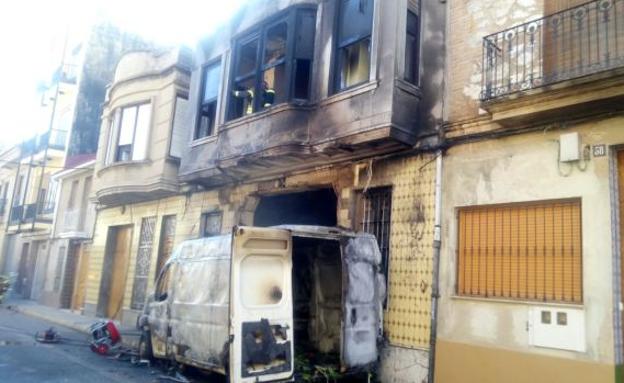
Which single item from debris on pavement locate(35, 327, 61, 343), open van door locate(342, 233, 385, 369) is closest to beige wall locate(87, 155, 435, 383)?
open van door locate(342, 233, 385, 369)

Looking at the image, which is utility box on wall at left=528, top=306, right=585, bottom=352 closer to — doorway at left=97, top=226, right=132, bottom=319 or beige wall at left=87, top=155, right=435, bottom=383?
beige wall at left=87, top=155, right=435, bottom=383

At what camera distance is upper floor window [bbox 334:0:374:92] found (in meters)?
9.61

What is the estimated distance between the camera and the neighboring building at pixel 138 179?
1509 centimetres

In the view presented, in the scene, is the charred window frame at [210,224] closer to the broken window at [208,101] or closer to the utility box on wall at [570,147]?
the broken window at [208,101]

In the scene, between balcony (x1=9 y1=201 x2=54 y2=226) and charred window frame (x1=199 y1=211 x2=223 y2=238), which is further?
balcony (x1=9 y1=201 x2=54 y2=226)

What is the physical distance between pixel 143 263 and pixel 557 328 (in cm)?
1299

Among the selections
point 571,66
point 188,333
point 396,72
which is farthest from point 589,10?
point 188,333

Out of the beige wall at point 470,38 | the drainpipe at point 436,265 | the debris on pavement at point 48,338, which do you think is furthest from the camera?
the debris on pavement at point 48,338

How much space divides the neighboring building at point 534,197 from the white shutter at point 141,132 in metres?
10.6

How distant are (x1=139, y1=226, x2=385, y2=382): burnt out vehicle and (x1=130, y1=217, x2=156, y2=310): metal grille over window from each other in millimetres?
6205

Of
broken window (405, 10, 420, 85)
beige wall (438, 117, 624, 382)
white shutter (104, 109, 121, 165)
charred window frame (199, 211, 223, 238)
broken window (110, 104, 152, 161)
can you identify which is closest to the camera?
beige wall (438, 117, 624, 382)

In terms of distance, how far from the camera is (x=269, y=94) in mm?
11406

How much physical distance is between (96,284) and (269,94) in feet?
Answer: 35.8

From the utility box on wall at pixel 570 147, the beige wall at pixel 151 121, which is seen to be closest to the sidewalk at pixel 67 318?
the beige wall at pixel 151 121
